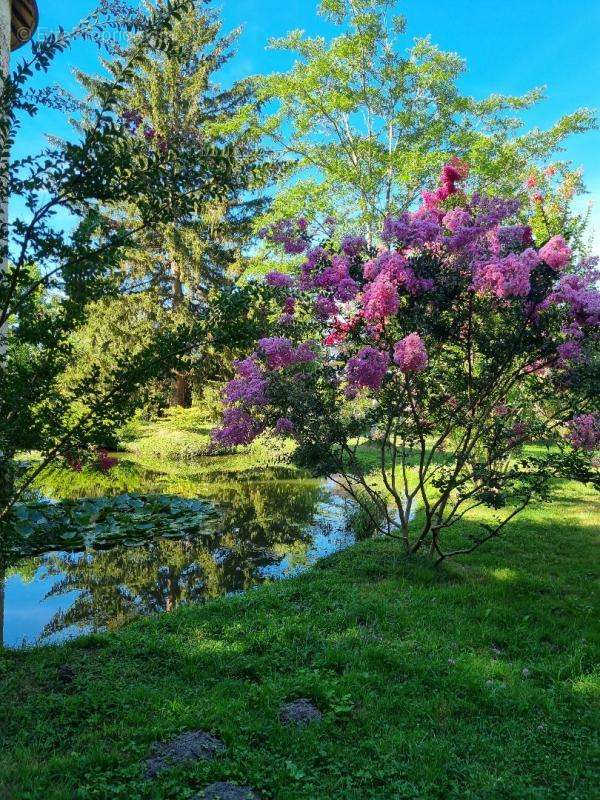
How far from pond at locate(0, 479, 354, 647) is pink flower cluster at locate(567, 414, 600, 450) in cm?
408

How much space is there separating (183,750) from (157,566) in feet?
15.6

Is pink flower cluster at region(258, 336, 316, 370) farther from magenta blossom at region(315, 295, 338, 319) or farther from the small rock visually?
the small rock

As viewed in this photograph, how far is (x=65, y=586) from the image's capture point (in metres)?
7.09

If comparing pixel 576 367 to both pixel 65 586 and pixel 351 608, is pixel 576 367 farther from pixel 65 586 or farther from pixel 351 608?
pixel 65 586

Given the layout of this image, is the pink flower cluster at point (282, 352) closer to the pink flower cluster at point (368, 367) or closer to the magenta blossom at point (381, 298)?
the pink flower cluster at point (368, 367)

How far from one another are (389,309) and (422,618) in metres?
3.04

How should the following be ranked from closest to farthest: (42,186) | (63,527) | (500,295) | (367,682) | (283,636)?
(42,186) → (63,527) → (367,682) → (283,636) → (500,295)

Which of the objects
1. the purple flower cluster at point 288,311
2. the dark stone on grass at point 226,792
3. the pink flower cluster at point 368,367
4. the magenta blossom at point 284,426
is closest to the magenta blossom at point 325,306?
the purple flower cluster at point 288,311

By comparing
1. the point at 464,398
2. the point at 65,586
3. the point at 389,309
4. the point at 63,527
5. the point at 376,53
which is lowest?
the point at 65,586

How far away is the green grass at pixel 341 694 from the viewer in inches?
115

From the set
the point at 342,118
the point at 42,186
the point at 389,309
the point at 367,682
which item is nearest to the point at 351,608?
the point at 367,682

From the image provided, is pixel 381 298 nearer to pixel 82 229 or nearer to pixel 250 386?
pixel 250 386

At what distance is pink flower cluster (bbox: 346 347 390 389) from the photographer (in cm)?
535

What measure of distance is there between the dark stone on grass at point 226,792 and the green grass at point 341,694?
0.16 ft
